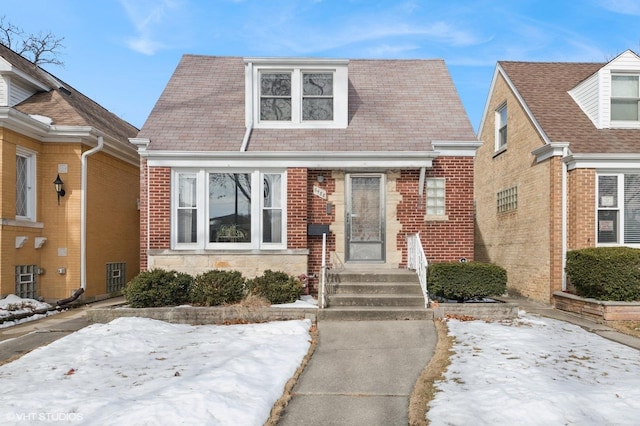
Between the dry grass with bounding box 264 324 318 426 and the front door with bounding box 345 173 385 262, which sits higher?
the front door with bounding box 345 173 385 262

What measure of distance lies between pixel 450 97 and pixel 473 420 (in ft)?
34.5

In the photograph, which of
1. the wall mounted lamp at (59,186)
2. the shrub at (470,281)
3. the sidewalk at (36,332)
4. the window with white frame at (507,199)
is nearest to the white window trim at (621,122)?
the window with white frame at (507,199)

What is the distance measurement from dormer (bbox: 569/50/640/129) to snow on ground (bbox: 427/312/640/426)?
690 cm

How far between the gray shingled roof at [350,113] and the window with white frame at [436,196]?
0.87m

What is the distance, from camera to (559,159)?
11.9 meters

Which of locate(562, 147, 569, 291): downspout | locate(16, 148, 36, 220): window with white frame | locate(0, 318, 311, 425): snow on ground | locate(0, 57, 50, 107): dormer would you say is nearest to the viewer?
locate(0, 318, 311, 425): snow on ground

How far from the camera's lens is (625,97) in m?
12.8

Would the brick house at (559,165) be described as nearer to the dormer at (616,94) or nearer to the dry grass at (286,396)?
the dormer at (616,94)

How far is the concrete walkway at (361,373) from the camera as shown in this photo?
16.1 ft

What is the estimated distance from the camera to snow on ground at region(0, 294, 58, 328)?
9648 millimetres

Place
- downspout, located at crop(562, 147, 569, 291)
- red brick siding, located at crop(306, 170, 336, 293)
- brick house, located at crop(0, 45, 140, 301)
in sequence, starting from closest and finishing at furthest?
brick house, located at crop(0, 45, 140, 301) → red brick siding, located at crop(306, 170, 336, 293) → downspout, located at crop(562, 147, 569, 291)

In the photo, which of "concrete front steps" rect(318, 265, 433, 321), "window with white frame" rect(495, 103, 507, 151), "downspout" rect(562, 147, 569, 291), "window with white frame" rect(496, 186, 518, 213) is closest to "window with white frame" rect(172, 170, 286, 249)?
"concrete front steps" rect(318, 265, 433, 321)

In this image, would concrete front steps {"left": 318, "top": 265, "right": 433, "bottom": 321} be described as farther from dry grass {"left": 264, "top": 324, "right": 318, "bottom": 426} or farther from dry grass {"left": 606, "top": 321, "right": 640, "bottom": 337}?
dry grass {"left": 606, "top": 321, "right": 640, "bottom": 337}

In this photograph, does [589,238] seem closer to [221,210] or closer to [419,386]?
[419,386]
